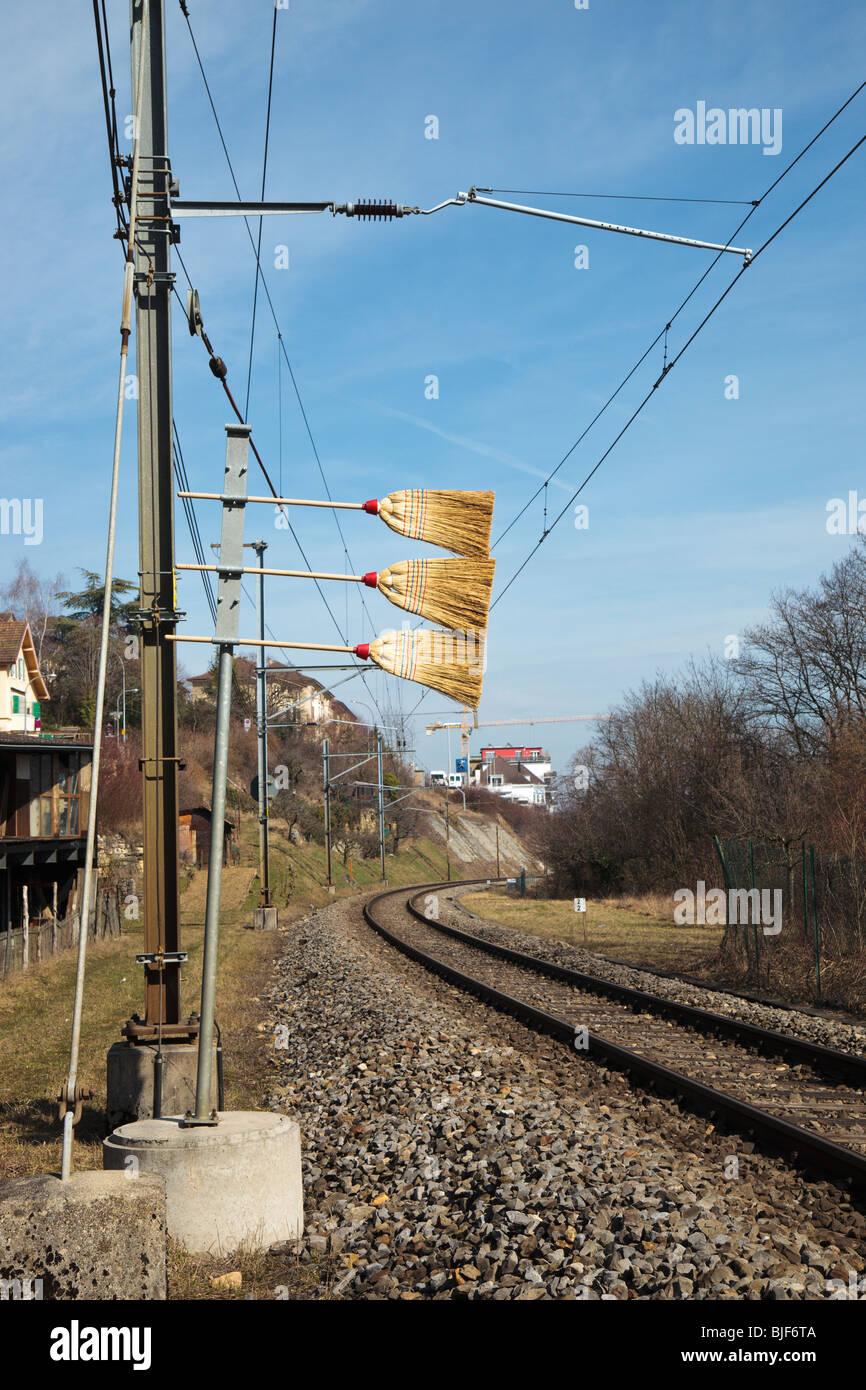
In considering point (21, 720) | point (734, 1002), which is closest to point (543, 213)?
point (734, 1002)

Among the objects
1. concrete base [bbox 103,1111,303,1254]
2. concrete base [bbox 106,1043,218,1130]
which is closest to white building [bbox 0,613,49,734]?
concrete base [bbox 106,1043,218,1130]

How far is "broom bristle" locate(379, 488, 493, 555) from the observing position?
22.6 feet

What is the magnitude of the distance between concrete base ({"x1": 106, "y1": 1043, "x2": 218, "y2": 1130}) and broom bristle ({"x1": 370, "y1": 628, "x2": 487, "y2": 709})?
4.22m

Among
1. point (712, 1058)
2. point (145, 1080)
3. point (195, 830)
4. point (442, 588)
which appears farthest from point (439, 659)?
point (195, 830)

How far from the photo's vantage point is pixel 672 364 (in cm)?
1367

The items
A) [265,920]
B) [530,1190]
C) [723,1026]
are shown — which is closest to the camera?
[530,1190]

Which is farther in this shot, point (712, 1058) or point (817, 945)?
point (817, 945)

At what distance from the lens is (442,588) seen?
6.77 meters

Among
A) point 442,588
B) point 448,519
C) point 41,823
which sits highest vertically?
point 448,519

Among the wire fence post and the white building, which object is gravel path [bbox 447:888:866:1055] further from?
the white building

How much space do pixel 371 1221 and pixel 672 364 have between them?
1065 centimetres

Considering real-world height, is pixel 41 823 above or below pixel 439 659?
below

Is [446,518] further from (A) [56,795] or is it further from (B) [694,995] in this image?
(A) [56,795]

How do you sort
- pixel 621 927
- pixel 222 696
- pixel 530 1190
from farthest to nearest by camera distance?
1. pixel 621 927
2. pixel 530 1190
3. pixel 222 696
